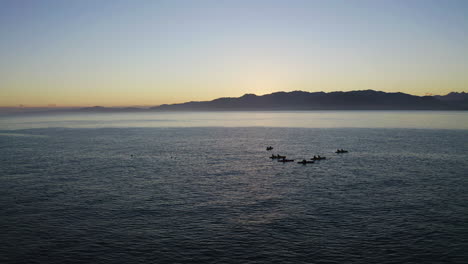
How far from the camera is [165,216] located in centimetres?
3872

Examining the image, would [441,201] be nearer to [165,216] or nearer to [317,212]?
[317,212]

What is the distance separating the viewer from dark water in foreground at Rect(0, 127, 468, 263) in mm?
29641

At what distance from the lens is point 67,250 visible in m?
30.2

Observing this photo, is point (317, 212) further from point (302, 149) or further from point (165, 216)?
point (302, 149)

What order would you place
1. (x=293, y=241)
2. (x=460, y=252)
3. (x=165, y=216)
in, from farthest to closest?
(x=165, y=216)
(x=293, y=241)
(x=460, y=252)

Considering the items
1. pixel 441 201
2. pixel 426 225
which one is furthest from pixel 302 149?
pixel 426 225

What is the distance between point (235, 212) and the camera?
4000 cm

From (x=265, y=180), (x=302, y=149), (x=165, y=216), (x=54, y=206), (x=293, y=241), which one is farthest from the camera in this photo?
(x=302, y=149)

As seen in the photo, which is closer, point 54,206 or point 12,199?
point 54,206

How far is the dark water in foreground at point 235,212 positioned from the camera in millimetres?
29641

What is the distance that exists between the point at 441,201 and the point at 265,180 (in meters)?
25.4

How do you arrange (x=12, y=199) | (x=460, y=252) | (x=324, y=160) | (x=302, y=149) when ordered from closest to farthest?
(x=460, y=252), (x=12, y=199), (x=324, y=160), (x=302, y=149)

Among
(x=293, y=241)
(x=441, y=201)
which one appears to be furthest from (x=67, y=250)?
(x=441, y=201)

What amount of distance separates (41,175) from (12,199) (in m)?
16.5
